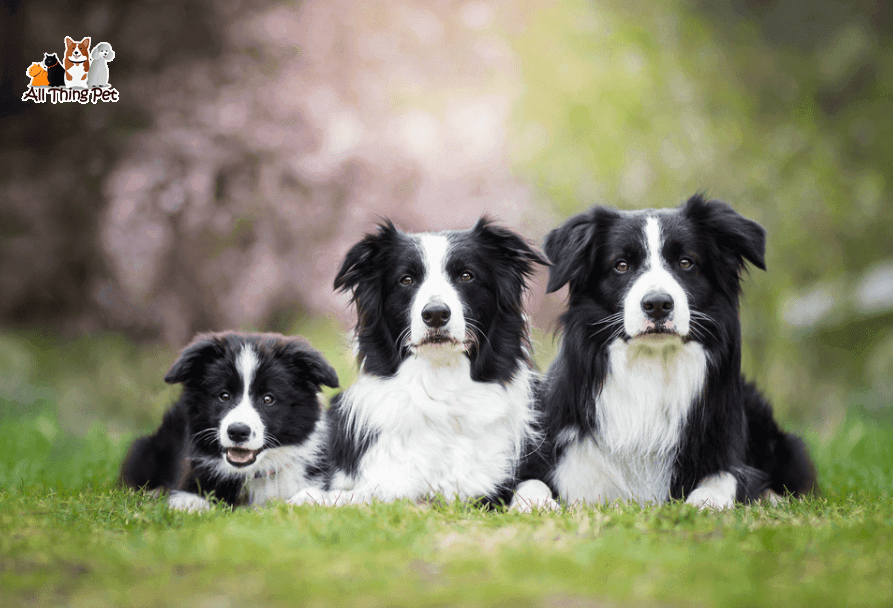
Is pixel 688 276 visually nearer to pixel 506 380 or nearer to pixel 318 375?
pixel 506 380

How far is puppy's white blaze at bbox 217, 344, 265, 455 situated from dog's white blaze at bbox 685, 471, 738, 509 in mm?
2097

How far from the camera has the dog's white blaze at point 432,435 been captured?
374 centimetres

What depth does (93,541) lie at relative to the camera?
2818 mm

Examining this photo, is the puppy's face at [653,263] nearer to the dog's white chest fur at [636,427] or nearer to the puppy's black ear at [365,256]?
the dog's white chest fur at [636,427]

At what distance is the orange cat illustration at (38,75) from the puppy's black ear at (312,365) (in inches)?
183

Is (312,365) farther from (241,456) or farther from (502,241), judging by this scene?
(502,241)

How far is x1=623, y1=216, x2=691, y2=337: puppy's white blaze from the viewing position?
11.0ft

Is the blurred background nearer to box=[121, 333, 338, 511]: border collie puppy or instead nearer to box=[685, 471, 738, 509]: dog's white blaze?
box=[121, 333, 338, 511]: border collie puppy

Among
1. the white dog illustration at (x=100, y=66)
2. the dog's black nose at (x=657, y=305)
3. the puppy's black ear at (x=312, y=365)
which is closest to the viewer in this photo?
the dog's black nose at (x=657, y=305)

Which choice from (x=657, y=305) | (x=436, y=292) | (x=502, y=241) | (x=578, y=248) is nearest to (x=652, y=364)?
(x=657, y=305)

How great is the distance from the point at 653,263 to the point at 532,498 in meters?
1.26

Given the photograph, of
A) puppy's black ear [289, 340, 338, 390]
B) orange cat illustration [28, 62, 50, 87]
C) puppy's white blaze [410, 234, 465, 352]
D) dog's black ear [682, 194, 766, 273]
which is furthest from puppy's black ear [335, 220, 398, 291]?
orange cat illustration [28, 62, 50, 87]

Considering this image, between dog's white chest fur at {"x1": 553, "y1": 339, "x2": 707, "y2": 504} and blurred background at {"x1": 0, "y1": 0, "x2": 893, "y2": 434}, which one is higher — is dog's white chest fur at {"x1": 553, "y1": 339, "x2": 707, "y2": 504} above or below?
below

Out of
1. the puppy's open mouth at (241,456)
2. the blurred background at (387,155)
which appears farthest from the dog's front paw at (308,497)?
the blurred background at (387,155)
